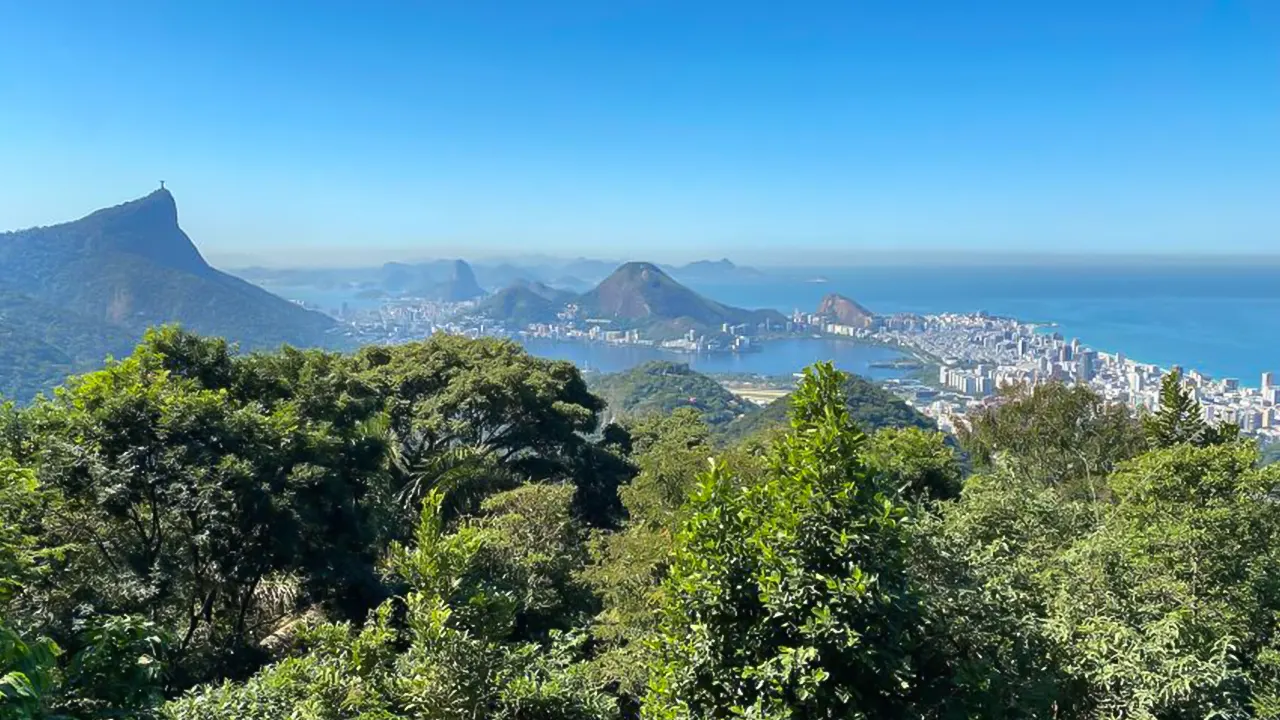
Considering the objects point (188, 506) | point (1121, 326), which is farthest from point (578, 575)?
point (1121, 326)

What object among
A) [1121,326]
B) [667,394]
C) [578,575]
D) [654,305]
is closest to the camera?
[578,575]

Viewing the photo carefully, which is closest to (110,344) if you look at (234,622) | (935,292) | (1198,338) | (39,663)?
(234,622)

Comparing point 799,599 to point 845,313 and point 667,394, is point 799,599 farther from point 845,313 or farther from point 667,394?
point 845,313

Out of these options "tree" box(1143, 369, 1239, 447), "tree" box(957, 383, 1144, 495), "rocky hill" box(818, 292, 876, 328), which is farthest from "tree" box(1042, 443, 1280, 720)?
"rocky hill" box(818, 292, 876, 328)

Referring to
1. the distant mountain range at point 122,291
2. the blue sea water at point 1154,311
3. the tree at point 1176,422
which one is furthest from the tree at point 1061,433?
the distant mountain range at point 122,291

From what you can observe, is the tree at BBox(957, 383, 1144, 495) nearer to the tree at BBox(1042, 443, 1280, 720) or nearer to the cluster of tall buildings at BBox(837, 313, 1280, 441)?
the cluster of tall buildings at BBox(837, 313, 1280, 441)

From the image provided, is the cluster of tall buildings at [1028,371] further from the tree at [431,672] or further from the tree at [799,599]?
the tree at [431,672]
